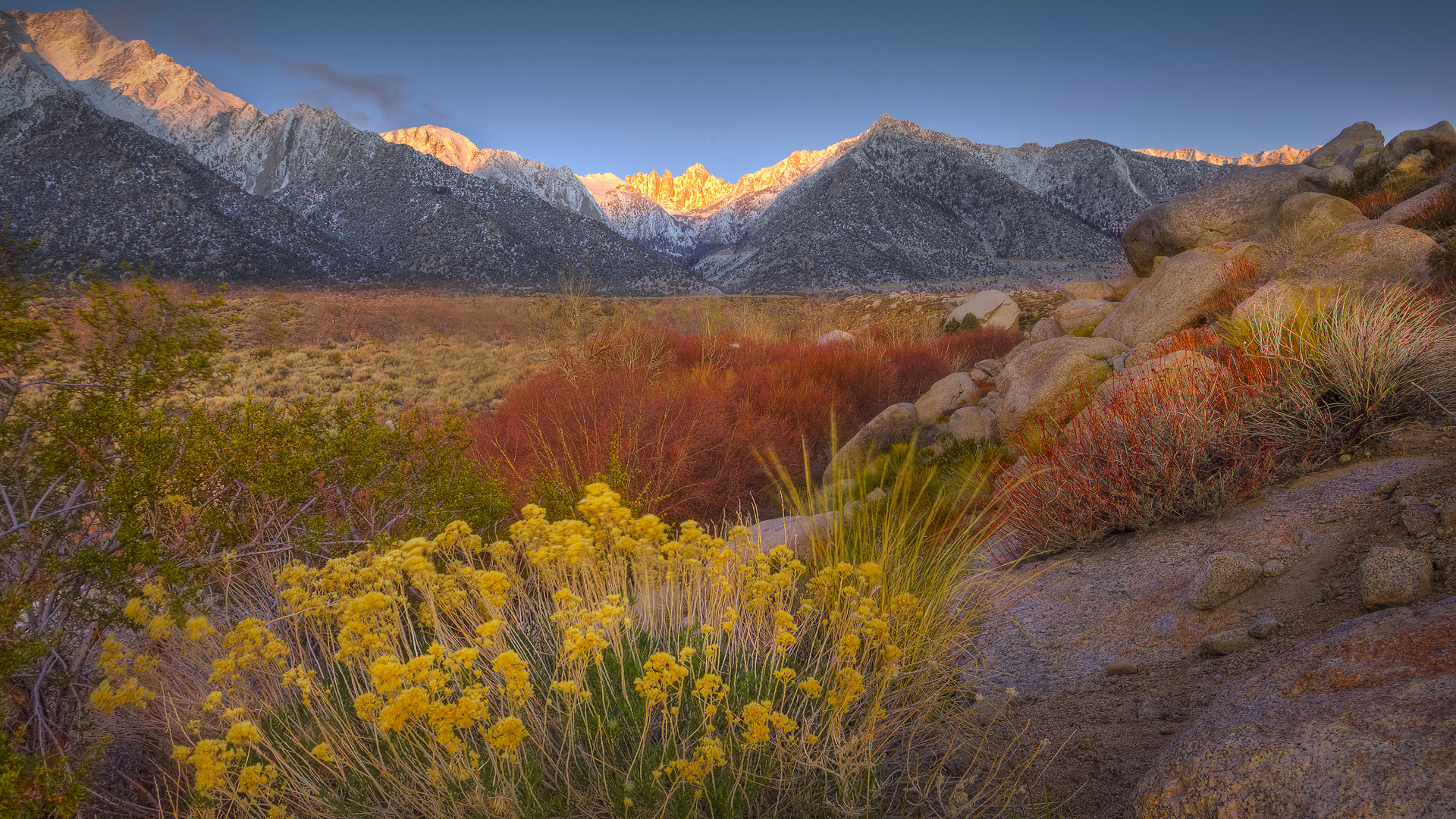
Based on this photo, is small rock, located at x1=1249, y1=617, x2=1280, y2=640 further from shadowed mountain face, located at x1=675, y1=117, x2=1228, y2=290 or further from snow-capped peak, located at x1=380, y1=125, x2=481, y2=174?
snow-capped peak, located at x1=380, y1=125, x2=481, y2=174

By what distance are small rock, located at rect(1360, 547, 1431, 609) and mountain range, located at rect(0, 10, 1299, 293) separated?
53.3 meters

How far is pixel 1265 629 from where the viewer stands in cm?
261

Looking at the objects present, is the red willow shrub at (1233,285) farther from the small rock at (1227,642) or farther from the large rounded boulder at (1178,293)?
the small rock at (1227,642)

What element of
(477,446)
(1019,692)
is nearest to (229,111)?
(477,446)

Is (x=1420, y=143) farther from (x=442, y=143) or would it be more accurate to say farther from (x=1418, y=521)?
(x=442, y=143)

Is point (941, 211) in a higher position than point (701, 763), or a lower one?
higher

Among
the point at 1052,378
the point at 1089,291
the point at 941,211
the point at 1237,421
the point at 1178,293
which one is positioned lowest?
the point at 1237,421

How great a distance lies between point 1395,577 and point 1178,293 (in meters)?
6.78

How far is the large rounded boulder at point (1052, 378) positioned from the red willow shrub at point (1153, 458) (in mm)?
1733

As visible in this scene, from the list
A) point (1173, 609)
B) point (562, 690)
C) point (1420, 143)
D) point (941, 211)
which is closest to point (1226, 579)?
point (1173, 609)

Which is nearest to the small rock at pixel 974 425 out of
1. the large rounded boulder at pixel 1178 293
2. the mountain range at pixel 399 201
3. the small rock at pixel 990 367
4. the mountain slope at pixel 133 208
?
the large rounded boulder at pixel 1178 293

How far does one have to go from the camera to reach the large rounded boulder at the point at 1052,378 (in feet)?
22.6

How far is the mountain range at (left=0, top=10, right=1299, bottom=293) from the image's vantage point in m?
45.5

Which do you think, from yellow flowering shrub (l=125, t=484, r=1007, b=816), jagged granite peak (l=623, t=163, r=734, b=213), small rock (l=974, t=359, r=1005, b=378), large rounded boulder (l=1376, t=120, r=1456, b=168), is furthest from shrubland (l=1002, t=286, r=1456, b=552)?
jagged granite peak (l=623, t=163, r=734, b=213)
